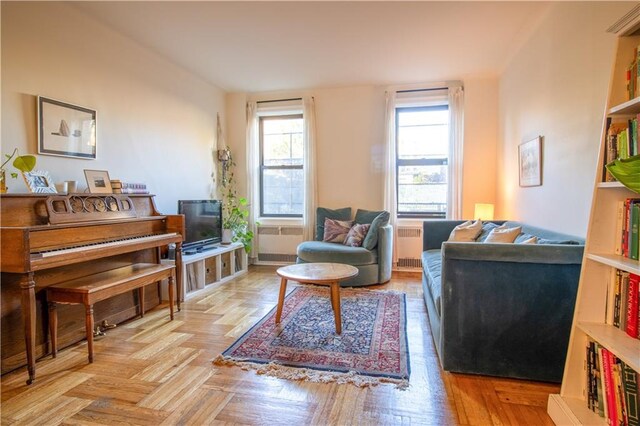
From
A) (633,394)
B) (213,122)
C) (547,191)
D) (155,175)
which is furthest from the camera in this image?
(213,122)

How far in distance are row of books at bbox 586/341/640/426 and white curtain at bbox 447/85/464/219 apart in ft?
10.2

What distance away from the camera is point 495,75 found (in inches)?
173

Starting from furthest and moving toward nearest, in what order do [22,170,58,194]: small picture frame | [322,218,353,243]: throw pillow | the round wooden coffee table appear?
1. [322,218,353,243]: throw pillow
2. the round wooden coffee table
3. [22,170,58,194]: small picture frame

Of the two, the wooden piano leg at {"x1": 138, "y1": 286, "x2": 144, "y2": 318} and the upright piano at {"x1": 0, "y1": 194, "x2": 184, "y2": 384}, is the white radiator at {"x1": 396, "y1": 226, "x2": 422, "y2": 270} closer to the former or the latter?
the upright piano at {"x1": 0, "y1": 194, "x2": 184, "y2": 384}

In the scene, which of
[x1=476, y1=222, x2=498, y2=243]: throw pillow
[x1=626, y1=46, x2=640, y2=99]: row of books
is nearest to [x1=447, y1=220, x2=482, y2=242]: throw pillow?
[x1=476, y1=222, x2=498, y2=243]: throw pillow

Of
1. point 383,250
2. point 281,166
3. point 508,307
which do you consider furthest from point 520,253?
point 281,166

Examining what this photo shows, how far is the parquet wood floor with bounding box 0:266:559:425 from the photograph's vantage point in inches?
65.0

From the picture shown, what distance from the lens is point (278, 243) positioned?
17.0ft

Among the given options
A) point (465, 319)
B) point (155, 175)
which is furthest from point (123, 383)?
point (155, 175)

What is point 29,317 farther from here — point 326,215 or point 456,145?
point 456,145

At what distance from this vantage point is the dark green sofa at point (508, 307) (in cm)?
186

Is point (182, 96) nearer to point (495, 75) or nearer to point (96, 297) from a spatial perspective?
point (96, 297)

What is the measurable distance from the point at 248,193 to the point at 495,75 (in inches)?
149

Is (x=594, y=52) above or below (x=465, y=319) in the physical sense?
above
